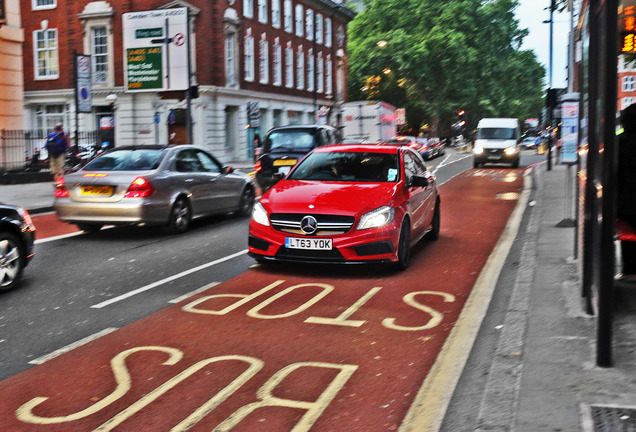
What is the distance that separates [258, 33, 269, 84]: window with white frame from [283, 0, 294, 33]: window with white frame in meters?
3.74

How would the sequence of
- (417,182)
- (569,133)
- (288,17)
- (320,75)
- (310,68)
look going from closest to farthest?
(417,182)
(569,133)
(288,17)
(310,68)
(320,75)

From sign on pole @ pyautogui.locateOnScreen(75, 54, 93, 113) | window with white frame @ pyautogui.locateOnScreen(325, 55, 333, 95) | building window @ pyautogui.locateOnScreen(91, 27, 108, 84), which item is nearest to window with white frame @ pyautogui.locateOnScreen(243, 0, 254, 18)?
building window @ pyautogui.locateOnScreen(91, 27, 108, 84)

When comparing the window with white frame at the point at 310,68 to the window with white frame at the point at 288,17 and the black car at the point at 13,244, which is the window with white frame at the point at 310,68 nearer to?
the window with white frame at the point at 288,17

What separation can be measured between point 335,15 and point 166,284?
55457 mm

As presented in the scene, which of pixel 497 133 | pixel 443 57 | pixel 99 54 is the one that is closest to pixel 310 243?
pixel 497 133

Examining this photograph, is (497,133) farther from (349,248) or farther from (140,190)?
(349,248)

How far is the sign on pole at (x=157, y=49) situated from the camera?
2603 centimetres

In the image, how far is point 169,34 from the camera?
86.1 ft

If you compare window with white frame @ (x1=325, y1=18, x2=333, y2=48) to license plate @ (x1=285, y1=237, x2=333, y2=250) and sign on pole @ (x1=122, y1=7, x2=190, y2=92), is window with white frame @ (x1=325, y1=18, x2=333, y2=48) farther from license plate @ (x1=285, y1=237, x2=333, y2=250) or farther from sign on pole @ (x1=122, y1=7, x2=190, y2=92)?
license plate @ (x1=285, y1=237, x2=333, y2=250)

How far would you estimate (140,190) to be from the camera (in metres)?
11.6

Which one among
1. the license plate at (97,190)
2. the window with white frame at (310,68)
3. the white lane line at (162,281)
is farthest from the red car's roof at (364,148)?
the window with white frame at (310,68)

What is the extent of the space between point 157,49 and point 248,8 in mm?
20086

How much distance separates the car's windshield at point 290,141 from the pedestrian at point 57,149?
22.4 feet

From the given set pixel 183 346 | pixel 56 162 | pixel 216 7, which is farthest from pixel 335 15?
pixel 183 346
